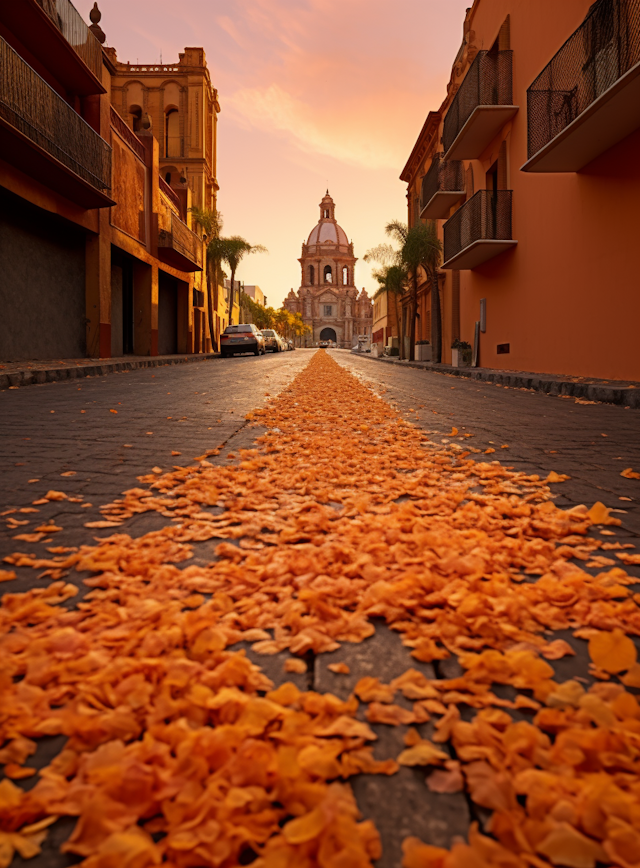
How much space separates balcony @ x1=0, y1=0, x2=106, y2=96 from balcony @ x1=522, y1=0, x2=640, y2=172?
993 centimetres

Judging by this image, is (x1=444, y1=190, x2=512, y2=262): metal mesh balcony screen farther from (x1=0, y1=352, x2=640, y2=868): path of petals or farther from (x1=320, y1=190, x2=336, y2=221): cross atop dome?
(x1=320, y1=190, x2=336, y2=221): cross atop dome

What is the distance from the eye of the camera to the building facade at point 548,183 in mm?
10117

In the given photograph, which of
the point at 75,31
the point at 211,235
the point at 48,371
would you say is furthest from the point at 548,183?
the point at 211,235

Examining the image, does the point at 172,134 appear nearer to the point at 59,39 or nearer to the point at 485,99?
the point at 59,39

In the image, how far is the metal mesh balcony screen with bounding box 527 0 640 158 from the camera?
9.08m

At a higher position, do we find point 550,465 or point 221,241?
point 221,241

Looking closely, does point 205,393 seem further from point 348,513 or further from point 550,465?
point 348,513

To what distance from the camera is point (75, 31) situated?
14.7 metres

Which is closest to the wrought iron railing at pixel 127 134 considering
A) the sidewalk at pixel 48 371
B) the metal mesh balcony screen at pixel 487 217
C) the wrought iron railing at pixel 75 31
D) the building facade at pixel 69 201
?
the building facade at pixel 69 201

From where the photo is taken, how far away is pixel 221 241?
116ft

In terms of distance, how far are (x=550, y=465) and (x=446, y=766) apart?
3210 mm

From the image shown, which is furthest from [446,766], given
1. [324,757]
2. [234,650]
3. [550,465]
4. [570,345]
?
[570,345]

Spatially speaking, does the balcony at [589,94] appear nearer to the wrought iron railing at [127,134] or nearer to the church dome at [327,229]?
the wrought iron railing at [127,134]

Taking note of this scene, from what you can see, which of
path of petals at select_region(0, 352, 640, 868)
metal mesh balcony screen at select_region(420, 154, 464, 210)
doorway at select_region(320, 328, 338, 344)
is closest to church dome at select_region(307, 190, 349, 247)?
doorway at select_region(320, 328, 338, 344)
